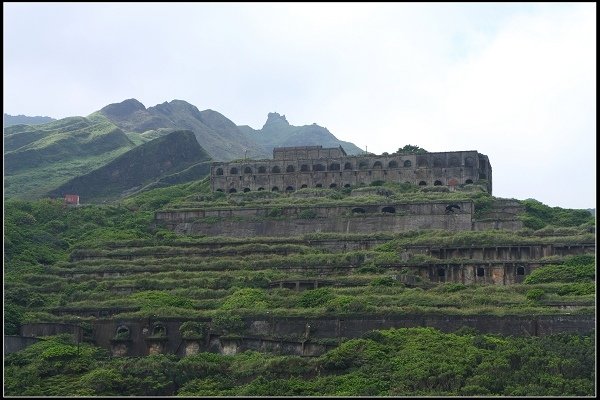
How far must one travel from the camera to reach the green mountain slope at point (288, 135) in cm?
16262

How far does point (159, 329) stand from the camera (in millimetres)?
44688

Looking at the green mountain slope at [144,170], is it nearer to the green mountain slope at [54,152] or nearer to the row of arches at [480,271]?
the green mountain slope at [54,152]

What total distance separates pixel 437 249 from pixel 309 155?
29.2 m

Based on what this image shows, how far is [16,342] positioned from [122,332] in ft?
15.7

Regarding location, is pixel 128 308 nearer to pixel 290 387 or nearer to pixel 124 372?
pixel 124 372

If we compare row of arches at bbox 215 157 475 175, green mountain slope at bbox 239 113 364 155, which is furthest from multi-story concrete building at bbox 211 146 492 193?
green mountain slope at bbox 239 113 364 155

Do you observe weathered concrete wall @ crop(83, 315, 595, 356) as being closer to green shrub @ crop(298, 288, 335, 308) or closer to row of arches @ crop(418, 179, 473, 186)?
green shrub @ crop(298, 288, 335, 308)

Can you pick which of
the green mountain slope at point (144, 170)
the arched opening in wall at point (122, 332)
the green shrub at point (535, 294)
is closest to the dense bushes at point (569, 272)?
the green shrub at point (535, 294)

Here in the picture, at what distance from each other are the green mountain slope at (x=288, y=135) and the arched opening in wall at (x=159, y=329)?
110070 mm

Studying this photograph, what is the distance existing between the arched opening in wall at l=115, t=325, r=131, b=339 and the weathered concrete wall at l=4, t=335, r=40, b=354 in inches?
141

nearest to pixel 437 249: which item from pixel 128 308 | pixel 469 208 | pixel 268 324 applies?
pixel 469 208

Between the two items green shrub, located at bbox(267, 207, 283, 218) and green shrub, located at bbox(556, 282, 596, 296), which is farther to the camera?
green shrub, located at bbox(267, 207, 283, 218)

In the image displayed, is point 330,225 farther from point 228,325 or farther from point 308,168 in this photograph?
point 228,325

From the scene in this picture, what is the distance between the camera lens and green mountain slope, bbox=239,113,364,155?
162625 millimetres
